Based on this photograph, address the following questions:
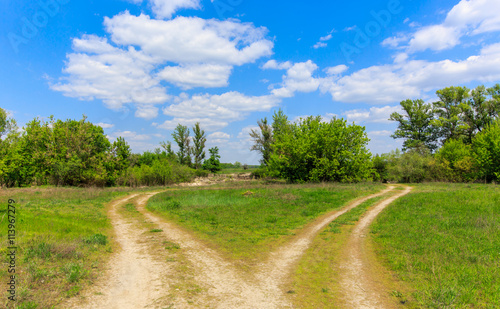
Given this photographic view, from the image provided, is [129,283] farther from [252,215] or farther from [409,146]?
[409,146]

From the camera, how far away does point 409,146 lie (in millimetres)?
60531

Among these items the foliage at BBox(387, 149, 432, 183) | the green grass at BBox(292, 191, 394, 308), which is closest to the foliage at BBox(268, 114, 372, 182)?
the foliage at BBox(387, 149, 432, 183)

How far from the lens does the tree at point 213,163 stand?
80.6 m

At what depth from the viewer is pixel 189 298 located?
6062 millimetres

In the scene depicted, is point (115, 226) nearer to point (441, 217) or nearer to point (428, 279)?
point (428, 279)

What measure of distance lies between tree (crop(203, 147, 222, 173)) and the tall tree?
57.0m

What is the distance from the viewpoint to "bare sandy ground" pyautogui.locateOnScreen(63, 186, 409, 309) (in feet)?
19.2

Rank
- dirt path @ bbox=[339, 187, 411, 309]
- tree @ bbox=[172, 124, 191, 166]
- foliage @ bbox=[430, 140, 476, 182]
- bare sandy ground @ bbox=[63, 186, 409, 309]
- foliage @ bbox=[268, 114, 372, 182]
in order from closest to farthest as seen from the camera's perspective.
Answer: bare sandy ground @ bbox=[63, 186, 409, 309]
dirt path @ bbox=[339, 187, 411, 309]
foliage @ bbox=[268, 114, 372, 182]
foliage @ bbox=[430, 140, 476, 182]
tree @ bbox=[172, 124, 191, 166]

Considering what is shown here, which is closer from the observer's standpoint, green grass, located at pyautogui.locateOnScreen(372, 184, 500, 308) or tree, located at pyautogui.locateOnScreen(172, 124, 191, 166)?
green grass, located at pyautogui.locateOnScreen(372, 184, 500, 308)

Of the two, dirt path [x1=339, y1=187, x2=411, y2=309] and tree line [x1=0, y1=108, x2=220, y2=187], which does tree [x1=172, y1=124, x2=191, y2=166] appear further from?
dirt path [x1=339, y1=187, x2=411, y2=309]

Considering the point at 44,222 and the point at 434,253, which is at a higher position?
the point at 44,222

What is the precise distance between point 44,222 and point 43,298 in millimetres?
7996

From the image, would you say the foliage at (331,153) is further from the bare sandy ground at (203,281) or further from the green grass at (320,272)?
the bare sandy ground at (203,281)

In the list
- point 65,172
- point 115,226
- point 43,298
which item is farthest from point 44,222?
point 65,172
